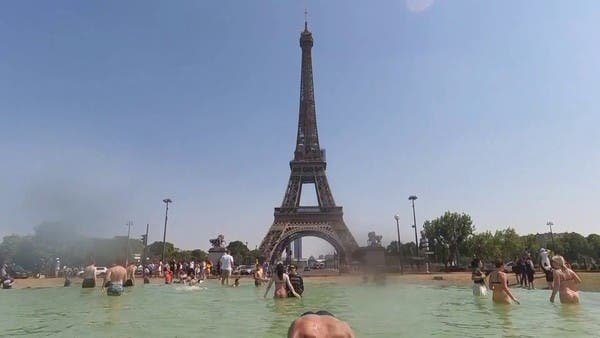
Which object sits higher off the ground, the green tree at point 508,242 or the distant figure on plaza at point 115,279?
the green tree at point 508,242

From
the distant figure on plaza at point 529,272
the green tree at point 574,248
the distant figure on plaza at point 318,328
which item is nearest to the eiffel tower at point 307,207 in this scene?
the distant figure on plaza at point 529,272

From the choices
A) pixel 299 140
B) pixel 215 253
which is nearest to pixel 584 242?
pixel 299 140

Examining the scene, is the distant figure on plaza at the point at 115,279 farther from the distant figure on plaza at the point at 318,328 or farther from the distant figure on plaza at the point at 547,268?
the distant figure on plaza at the point at 547,268

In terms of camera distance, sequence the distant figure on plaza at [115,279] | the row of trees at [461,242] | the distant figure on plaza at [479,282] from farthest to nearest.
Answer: the row of trees at [461,242] → the distant figure on plaza at [115,279] → the distant figure on plaza at [479,282]

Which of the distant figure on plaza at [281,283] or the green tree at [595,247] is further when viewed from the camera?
the green tree at [595,247]

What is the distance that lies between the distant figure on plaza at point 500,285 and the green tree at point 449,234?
56320 mm

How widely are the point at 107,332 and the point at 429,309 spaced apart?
29.8 ft

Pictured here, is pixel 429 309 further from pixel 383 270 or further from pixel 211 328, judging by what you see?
pixel 383 270

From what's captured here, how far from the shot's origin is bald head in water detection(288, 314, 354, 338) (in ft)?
11.7

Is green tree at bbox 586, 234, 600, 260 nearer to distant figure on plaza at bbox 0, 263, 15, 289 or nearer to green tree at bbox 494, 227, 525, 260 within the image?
green tree at bbox 494, 227, 525, 260

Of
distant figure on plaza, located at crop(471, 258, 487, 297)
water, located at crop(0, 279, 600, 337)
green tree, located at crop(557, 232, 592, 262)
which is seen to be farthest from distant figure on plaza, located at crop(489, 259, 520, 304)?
green tree, located at crop(557, 232, 592, 262)

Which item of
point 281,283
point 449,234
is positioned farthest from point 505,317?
point 449,234

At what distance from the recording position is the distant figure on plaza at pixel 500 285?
13031 millimetres

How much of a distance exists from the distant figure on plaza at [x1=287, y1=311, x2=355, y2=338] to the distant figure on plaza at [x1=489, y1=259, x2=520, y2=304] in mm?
11011
